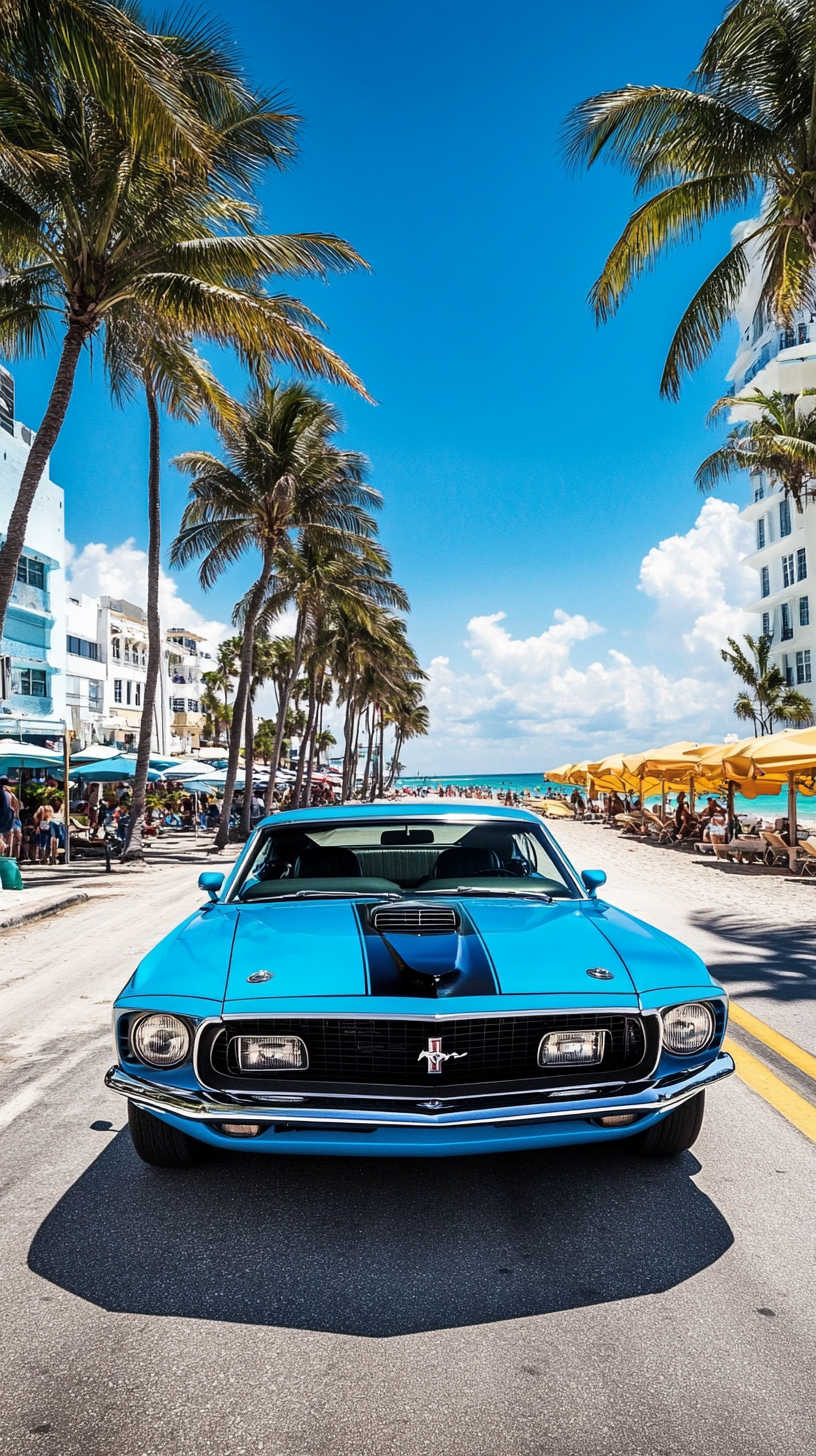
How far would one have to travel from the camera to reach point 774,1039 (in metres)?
5.50

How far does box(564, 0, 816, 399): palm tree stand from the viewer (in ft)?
39.2

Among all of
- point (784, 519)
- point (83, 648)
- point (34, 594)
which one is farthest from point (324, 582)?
point (784, 519)

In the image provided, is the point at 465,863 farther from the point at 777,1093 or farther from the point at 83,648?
the point at 83,648

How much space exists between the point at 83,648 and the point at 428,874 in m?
49.9

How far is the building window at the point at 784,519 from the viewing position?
48.0 metres

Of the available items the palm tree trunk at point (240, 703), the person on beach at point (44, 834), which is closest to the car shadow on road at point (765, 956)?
the person on beach at point (44, 834)

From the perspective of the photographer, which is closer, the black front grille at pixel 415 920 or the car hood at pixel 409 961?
the car hood at pixel 409 961

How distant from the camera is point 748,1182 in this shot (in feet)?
11.5

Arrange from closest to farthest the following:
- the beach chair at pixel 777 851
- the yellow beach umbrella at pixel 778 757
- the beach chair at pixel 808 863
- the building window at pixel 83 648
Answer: the yellow beach umbrella at pixel 778 757 → the beach chair at pixel 808 863 → the beach chair at pixel 777 851 → the building window at pixel 83 648

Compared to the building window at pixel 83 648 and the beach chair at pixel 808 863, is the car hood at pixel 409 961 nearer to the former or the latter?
the beach chair at pixel 808 863

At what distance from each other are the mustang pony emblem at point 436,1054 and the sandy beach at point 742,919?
316 centimetres

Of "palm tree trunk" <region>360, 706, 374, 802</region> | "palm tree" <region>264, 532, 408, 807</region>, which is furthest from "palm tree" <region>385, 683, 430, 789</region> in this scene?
"palm tree" <region>264, 532, 408, 807</region>

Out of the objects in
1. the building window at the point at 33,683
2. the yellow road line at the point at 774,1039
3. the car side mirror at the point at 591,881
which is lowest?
the yellow road line at the point at 774,1039

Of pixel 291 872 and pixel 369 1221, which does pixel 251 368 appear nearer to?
pixel 291 872
